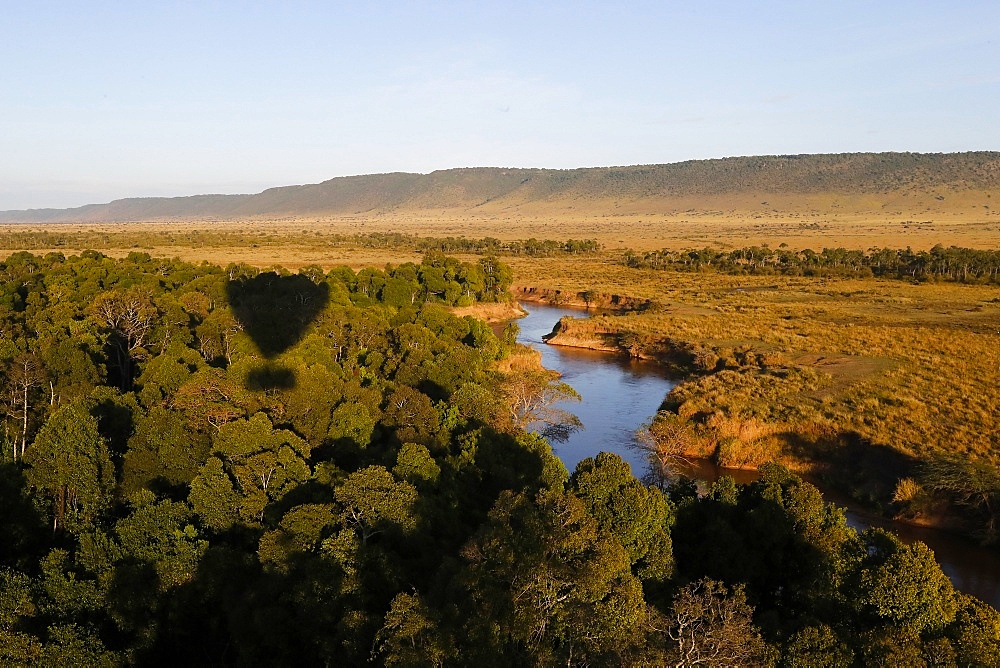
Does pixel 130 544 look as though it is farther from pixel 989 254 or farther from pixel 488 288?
pixel 989 254

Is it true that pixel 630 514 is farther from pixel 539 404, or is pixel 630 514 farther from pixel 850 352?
pixel 850 352

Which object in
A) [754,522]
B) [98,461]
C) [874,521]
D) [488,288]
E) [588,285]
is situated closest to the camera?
[754,522]

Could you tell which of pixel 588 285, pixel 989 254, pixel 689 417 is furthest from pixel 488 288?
pixel 989 254

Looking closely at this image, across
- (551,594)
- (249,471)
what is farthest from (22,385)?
(551,594)

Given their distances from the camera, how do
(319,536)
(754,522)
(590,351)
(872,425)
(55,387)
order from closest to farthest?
(319,536) < (754,522) < (55,387) < (872,425) < (590,351)

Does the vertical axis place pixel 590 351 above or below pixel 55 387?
below

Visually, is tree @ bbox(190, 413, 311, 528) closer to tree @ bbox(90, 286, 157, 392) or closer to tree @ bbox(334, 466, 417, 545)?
tree @ bbox(334, 466, 417, 545)

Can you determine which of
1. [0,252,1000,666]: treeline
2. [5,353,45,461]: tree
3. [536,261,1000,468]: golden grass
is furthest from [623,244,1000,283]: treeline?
[5,353,45,461]: tree
